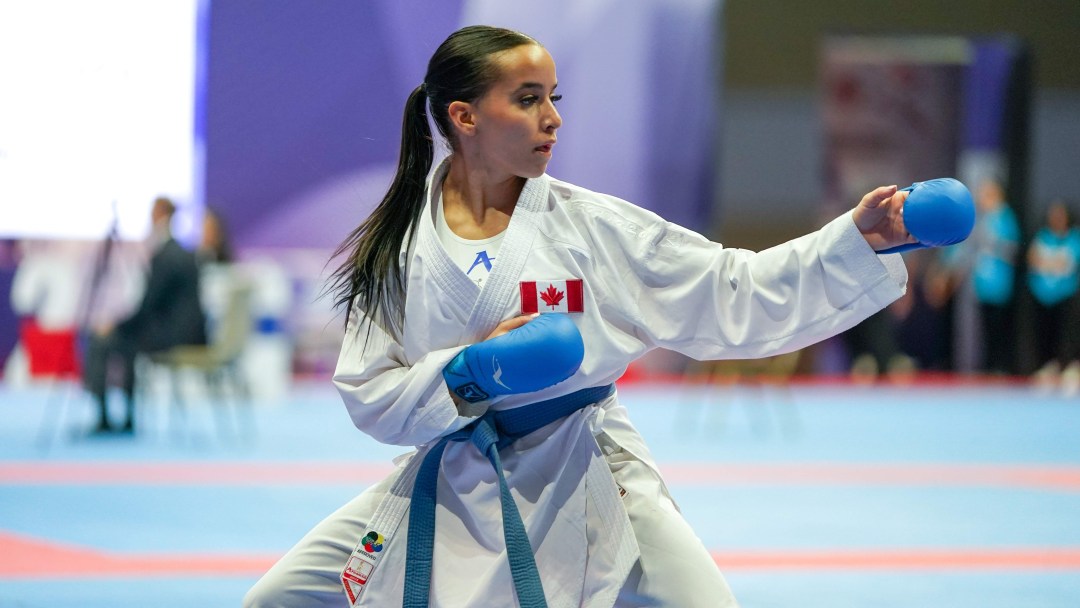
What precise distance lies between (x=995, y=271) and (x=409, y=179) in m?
11.8

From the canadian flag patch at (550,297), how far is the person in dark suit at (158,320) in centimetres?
631

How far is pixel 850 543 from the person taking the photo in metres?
4.64

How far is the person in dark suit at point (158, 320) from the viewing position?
8.02m

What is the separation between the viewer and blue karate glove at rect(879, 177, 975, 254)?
81.2 inches

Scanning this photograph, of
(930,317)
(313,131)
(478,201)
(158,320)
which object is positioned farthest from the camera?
(930,317)

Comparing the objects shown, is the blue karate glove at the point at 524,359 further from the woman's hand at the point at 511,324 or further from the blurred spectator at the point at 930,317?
the blurred spectator at the point at 930,317

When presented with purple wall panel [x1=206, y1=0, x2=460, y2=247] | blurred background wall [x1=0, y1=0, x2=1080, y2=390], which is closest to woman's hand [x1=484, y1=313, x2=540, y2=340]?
purple wall panel [x1=206, y1=0, x2=460, y2=247]

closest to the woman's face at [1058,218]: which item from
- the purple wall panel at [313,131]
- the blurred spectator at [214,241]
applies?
the purple wall panel at [313,131]

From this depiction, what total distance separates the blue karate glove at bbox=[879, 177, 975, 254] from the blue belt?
653mm

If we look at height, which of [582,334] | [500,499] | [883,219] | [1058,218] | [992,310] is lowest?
[992,310]

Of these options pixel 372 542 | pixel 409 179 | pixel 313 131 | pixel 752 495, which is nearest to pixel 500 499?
pixel 372 542

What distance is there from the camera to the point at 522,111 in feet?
7.37

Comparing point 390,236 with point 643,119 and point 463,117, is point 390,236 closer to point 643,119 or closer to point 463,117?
point 463,117

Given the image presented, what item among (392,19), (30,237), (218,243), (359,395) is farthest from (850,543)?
Answer: (30,237)
